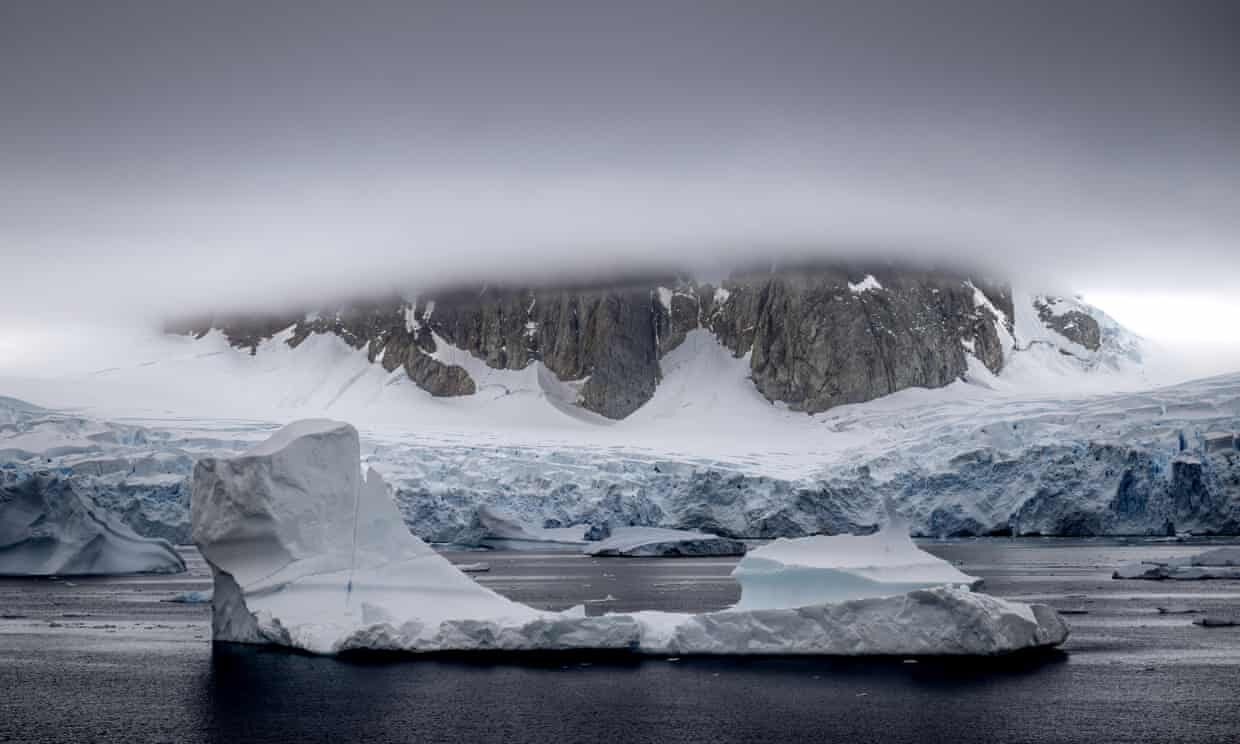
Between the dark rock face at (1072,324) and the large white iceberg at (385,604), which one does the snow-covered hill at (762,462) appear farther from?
the large white iceberg at (385,604)

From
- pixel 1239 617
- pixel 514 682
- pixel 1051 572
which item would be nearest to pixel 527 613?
pixel 514 682

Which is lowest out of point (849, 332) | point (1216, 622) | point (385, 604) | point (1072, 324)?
point (1216, 622)

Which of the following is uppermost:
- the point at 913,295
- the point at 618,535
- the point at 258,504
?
the point at 913,295

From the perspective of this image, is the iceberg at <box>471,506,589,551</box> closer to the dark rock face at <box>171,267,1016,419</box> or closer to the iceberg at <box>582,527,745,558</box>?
the iceberg at <box>582,527,745,558</box>

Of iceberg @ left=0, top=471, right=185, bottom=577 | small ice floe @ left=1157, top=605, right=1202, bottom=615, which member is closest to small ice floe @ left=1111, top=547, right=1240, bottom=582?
small ice floe @ left=1157, top=605, right=1202, bottom=615

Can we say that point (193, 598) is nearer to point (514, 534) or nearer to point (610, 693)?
point (610, 693)

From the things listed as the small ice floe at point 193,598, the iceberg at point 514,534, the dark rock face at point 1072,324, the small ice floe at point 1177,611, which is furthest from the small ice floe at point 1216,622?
the dark rock face at point 1072,324

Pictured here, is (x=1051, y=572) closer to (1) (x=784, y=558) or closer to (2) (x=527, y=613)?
(1) (x=784, y=558)

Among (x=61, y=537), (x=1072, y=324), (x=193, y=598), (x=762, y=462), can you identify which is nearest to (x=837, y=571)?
(x=193, y=598)
